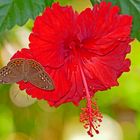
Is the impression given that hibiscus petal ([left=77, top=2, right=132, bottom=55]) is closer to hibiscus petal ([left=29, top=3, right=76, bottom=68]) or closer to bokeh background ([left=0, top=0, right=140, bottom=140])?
hibiscus petal ([left=29, top=3, right=76, bottom=68])

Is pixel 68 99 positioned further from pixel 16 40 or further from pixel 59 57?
pixel 16 40

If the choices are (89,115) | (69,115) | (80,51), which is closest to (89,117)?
(89,115)

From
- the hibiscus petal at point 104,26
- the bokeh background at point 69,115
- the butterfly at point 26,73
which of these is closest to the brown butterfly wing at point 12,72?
the butterfly at point 26,73

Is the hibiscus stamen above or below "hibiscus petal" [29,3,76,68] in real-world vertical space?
below

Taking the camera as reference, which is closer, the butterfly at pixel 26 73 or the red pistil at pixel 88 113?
the butterfly at pixel 26 73

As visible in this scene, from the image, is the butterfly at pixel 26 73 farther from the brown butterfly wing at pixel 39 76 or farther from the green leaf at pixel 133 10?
the green leaf at pixel 133 10

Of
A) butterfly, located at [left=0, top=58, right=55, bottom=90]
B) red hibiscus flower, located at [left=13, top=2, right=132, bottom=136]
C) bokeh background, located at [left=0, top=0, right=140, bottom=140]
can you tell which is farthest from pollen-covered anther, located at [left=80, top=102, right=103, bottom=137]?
bokeh background, located at [left=0, top=0, right=140, bottom=140]

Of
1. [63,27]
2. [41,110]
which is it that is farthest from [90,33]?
[41,110]
